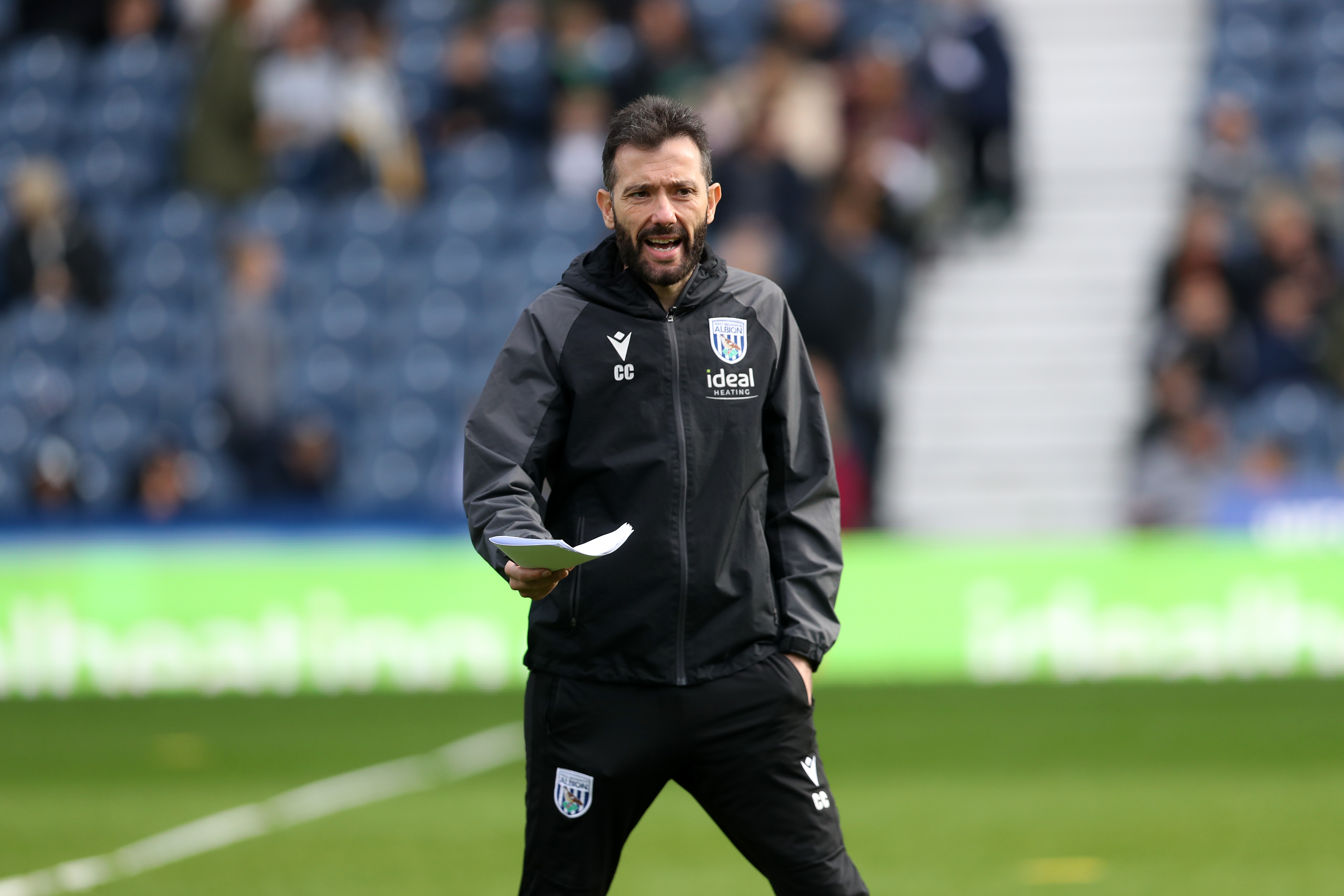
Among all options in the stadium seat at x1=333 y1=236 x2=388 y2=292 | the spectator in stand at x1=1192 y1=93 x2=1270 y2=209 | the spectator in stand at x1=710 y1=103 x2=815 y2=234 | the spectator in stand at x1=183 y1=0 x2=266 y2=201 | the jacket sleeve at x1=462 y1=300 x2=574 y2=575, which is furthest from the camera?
the spectator in stand at x1=183 y1=0 x2=266 y2=201

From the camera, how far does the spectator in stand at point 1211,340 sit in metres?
13.5

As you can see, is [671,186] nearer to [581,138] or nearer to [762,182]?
[762,182]

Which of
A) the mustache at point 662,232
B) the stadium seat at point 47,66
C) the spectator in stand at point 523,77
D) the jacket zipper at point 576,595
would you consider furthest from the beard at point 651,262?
the stadium seat at point 47,66

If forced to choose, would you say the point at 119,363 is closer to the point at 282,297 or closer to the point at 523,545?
the point at 282,297

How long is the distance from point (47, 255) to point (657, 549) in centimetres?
1288

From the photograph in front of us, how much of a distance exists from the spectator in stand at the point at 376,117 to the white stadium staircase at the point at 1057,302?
4.55 metres

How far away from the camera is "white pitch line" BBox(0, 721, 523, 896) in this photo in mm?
6832

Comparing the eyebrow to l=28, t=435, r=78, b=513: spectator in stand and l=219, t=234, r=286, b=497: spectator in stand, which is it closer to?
l=219, t=234, r=286, b=497: spectator in stand

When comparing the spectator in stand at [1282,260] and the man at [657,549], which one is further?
the spectator in stand at [1282,260]

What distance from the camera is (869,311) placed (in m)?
14.3

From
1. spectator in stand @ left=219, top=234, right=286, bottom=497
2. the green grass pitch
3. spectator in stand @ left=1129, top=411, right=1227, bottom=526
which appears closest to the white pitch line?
the green grass pitch

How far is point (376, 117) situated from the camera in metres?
15.9

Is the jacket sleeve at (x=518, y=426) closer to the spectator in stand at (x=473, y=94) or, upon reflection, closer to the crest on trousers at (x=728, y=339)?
the crest on trousers at (x=728, y=339)

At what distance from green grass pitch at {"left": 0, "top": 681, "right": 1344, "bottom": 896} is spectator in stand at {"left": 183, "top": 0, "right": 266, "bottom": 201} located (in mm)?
5797
